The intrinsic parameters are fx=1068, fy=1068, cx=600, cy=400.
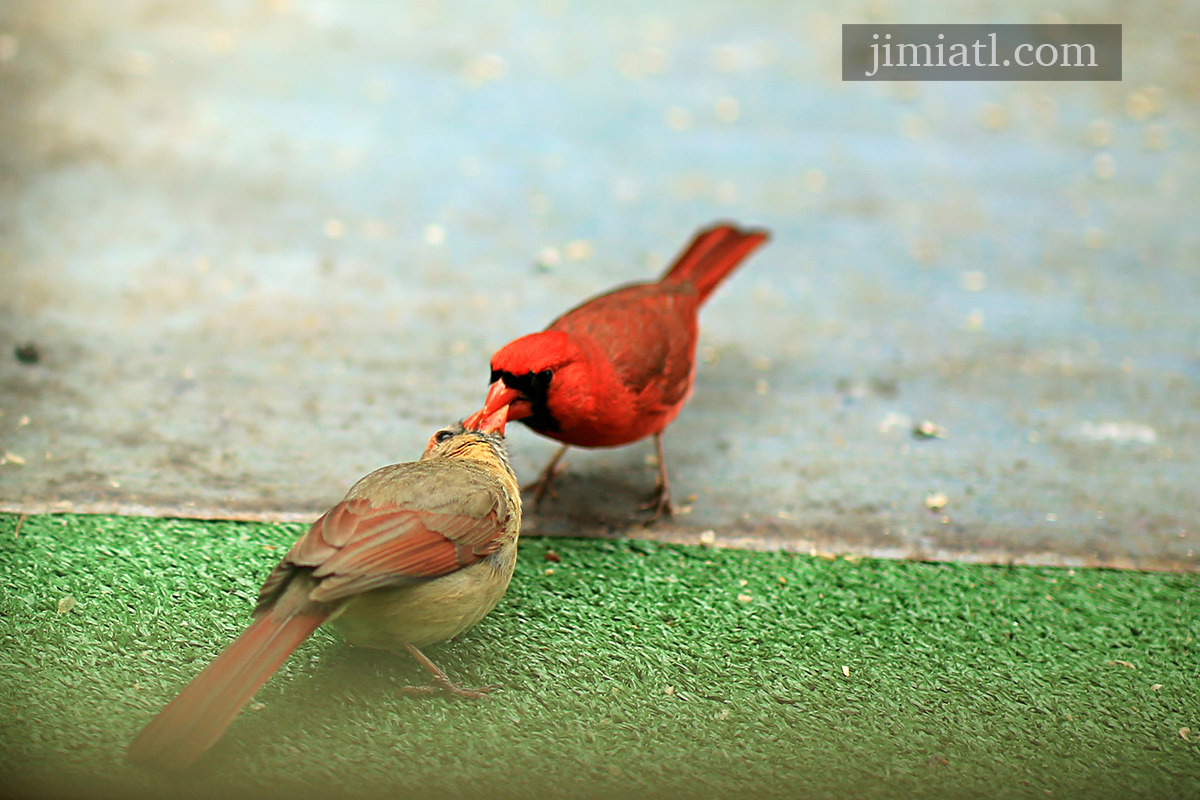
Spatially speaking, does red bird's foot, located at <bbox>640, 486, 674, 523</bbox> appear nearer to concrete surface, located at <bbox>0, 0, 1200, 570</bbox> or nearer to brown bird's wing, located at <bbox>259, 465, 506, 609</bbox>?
concrete surface, located at <bbox>0, 0, 1200, 570</bbox>

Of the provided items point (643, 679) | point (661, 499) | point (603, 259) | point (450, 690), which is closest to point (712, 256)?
point (603, 259)

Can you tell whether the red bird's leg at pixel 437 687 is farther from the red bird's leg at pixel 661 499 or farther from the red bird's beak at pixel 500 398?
the red bird's leg at pixel 661 499

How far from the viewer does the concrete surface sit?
3.46 meters

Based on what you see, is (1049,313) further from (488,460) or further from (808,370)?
(488,460)

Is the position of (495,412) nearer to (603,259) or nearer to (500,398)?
(500,398)

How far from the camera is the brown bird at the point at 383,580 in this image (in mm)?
2027

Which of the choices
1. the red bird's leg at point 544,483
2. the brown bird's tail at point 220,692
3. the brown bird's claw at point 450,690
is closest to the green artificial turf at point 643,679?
the brown bird's claw at point 450,690

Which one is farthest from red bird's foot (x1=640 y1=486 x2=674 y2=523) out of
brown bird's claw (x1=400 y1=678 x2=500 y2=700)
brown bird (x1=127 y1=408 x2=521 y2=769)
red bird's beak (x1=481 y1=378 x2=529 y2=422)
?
brown bird's claw (x1=400 y1=678 x2=500 y2=700)

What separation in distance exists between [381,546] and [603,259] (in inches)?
111

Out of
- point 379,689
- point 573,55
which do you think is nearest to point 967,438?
point 379,689

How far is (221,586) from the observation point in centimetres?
276

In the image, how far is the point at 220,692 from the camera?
2.04 metres

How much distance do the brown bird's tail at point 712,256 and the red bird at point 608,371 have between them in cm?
13

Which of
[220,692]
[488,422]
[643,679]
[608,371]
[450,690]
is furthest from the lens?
[608,371]
